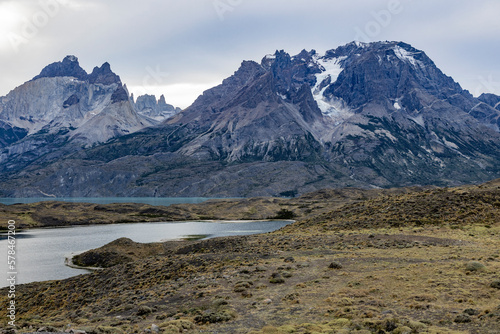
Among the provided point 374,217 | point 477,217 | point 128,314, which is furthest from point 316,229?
point 128,314

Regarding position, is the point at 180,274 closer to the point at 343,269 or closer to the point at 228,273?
the point at 228,273

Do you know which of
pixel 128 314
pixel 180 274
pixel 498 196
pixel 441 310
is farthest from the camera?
pixel 498 196

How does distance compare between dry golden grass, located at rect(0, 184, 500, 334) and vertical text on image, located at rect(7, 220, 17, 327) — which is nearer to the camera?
dry golden grass, located at rect(0, 184, 500, 334)

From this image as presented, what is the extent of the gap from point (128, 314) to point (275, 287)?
11.4 m

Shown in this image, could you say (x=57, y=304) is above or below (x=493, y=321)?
below

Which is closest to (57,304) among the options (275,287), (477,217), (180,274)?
(180,274)

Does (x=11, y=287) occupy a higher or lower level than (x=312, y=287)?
lower

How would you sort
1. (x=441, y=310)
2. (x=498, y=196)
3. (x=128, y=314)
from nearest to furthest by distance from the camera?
(x=441, y=310), (x=128, y=314), (x=498, y=196)

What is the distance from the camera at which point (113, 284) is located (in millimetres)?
47000

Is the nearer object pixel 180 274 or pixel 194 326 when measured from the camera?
pixel 194 326

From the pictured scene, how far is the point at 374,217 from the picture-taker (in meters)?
72.0

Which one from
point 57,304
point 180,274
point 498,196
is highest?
point 498,196

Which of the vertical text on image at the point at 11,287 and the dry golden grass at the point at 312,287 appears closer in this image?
the dry golden grass at the point at 312,287

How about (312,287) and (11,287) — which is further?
(11,287)
